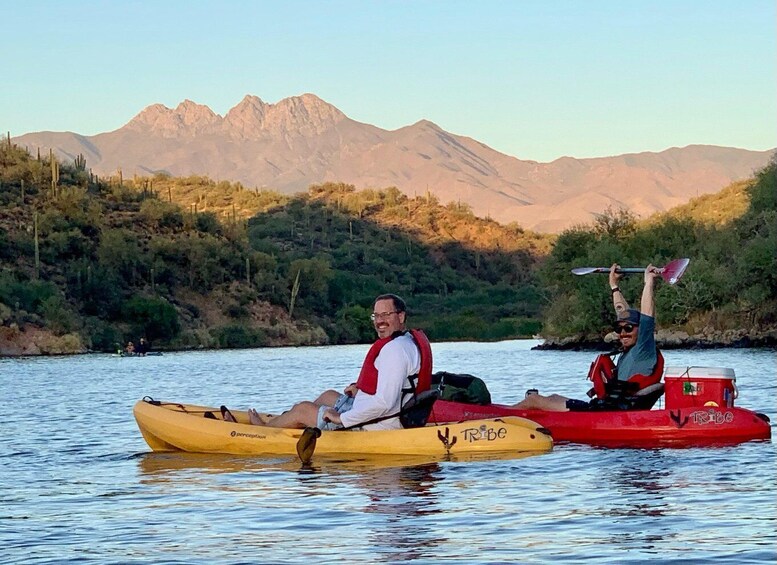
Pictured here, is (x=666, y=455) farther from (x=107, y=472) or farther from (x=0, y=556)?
(x=0, y=556)

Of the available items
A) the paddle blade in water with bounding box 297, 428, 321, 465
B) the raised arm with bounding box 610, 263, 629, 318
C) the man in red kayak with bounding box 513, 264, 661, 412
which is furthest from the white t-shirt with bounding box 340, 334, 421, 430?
the raised arm with bounding box 610, 263, 629, 318

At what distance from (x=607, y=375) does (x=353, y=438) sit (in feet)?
10.9

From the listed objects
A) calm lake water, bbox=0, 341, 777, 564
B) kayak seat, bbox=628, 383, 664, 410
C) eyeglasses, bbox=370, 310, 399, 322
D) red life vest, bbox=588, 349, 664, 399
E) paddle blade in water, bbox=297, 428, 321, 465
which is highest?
eyeglasses, bbox=370, 310, 399, 322

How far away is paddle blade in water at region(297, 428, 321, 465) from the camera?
43.7 feet

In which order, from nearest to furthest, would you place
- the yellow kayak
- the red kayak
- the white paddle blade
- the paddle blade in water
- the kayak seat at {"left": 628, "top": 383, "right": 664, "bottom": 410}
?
1. the yellow kayak
2. the paddle blade in water
3. the red kayak
4. the kayak seat at {"left": 628, "top": 383, "right": 664, "bottom": 410}
5. the white paddle blade

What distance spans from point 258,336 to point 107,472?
2293 inches

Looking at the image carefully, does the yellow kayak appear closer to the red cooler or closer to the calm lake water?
the calm lake water

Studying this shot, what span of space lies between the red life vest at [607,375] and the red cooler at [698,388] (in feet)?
0.99

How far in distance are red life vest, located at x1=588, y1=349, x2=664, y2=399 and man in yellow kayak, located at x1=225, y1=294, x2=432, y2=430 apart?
8.85 ft

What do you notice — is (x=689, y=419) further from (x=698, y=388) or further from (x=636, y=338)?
(x=636, y=338)

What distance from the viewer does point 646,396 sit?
48.6 ft

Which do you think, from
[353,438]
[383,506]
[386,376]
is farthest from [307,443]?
[383,506]

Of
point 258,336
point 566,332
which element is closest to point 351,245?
point 258,336

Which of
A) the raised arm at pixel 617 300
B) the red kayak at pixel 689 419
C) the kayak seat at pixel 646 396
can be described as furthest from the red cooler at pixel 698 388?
the raised arm at pixel 617 300
